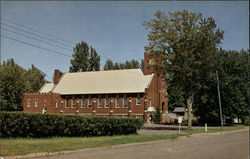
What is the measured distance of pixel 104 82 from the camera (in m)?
62.2

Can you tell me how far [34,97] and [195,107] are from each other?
33.7 m

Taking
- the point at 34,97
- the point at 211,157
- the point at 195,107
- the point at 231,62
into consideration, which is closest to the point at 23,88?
the point at 34,97

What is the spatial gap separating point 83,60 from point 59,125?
66227 mm

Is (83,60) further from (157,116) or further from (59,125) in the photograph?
(59,125)

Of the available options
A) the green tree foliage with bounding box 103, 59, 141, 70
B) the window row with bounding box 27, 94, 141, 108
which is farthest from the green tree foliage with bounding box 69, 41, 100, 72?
the window row with bounding box 27, 94, 141, 108

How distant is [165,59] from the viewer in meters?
37.0

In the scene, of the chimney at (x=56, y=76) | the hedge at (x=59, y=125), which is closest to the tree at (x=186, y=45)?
the hedge at (x=59, y=125)

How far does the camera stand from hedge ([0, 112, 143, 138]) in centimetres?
1834

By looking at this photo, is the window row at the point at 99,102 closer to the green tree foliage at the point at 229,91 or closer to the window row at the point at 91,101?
the window row at the point at 91,101

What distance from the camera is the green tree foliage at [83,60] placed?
85.7 meters

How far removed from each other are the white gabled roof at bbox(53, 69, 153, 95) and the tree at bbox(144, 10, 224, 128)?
1933cm

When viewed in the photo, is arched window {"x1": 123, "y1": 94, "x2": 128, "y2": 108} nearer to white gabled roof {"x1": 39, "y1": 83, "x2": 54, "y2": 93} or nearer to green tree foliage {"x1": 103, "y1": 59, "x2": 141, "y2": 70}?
white gabled roof {"x1": 39, "y1": 83, "x2": 54, "y2": 93}

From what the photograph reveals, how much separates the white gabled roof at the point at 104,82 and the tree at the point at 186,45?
19334mm

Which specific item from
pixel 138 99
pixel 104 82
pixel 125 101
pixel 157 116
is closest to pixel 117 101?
pixel 125 101
